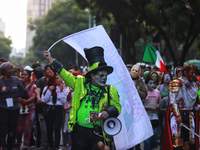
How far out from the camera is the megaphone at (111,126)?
4621 mm

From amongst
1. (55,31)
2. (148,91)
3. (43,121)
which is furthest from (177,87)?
(55,31)

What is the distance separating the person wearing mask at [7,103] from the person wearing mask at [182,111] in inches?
126

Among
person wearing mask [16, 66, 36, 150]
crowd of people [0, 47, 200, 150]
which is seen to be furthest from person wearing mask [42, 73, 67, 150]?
person wearing mask [16, 66, 36, 150]

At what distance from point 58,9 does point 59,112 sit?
45.9 m

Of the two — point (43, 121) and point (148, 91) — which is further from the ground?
point (148, 91)

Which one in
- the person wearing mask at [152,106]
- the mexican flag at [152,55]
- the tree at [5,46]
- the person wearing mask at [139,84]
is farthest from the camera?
the tree at [5,46]

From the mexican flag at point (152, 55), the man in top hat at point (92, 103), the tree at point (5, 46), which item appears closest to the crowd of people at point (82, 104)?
the man in top hat at point (92, 103)

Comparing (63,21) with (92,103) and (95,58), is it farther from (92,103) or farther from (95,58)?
(92,103)

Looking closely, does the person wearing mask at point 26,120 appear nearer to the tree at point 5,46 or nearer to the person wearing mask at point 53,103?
the person wearing mask at point 53,103

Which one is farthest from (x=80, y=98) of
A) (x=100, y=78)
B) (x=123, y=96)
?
(x=123, y=96)

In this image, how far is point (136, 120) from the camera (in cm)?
586

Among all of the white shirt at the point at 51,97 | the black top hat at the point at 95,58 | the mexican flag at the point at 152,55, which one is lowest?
the white shirt at the point at 51,97

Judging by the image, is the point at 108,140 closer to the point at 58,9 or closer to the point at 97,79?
the point at 97,79

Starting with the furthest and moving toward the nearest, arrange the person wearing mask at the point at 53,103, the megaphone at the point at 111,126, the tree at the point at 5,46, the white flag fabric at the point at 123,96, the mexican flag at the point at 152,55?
the tree at the point at 5,46
the mexican flag at the point at 152,55
the person wearing mask at the point at 53,103
the white flag fabric at the point at 123,96
the megaphone at the point at 111,126
